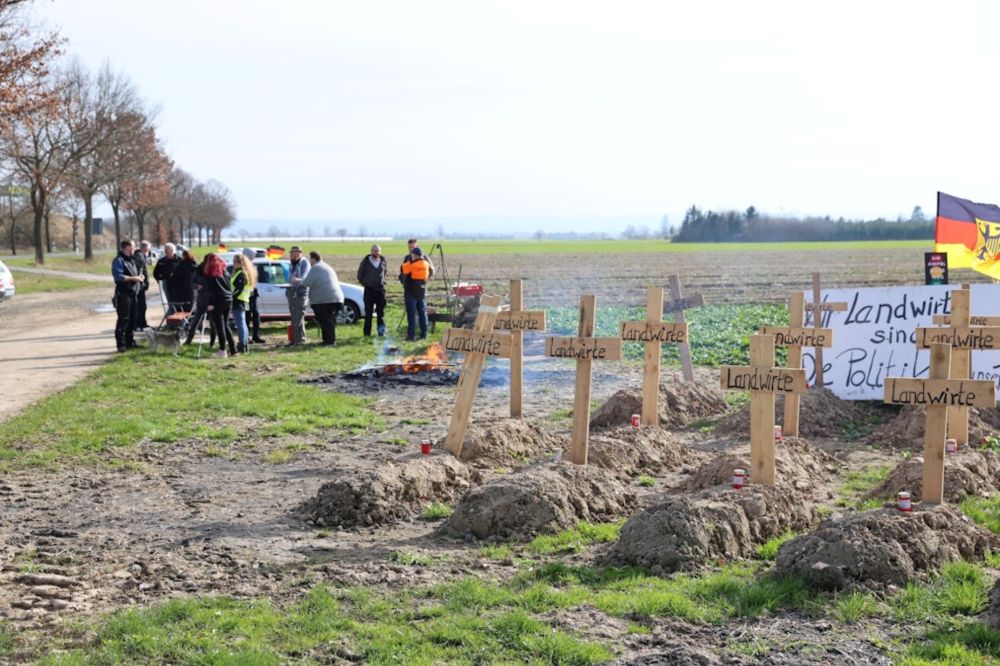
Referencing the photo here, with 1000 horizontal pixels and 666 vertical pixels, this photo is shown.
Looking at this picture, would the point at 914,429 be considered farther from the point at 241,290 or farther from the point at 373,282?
the point at 373,282

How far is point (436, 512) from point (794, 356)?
417cm

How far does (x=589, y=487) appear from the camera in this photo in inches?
323

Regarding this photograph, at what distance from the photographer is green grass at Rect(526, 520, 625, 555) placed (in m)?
7.20

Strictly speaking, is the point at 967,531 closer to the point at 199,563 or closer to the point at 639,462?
the point at 639,462

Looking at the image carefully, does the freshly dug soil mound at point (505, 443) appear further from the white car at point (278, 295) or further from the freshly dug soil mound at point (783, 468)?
the white car at point (278, 295)

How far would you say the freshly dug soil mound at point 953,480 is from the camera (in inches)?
330

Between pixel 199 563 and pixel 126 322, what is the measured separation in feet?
42.9

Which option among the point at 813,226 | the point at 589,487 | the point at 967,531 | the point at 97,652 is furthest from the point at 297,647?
the point at 813,226

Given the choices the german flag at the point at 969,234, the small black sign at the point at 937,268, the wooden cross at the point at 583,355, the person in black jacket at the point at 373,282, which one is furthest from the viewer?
the person in black jacket at the point at 373,282

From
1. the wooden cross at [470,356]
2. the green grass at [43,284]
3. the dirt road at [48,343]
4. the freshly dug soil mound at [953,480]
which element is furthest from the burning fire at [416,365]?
the green grass at [43,284]

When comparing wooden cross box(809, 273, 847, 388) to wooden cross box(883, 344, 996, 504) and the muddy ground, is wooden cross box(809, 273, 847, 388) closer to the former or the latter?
the muddy ground

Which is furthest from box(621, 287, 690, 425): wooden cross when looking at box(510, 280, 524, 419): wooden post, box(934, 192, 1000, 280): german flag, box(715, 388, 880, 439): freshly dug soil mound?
box(934, 192, 1000, 280): german flag

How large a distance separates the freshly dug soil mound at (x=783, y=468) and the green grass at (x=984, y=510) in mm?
1226

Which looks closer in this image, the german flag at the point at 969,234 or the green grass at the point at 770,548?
the green grass at the point at 770,548
